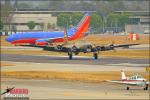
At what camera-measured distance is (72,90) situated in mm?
64062

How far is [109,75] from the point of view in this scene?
78250 millimetres

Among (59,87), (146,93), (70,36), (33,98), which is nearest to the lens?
(33,98)

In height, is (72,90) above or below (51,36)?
below

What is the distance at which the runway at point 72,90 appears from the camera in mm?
59000

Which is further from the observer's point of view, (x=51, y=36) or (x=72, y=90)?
(x=51, y=36)

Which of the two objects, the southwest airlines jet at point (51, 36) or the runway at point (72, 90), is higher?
the southwest airlines jet at point (51, 36)

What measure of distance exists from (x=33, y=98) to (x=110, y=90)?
9.56 m

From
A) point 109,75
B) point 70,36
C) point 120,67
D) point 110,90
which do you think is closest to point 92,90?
point 110,90

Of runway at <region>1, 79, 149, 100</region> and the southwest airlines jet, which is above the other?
the southwest airlines jet

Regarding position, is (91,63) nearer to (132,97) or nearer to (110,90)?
(110,90)

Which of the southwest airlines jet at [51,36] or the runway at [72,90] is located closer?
the runway at [72,90]

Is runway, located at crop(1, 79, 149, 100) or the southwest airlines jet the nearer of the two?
runway, located at crop(1, 79, 149, 100)

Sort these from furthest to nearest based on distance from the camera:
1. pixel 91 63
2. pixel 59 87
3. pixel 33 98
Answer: pixel 91 63, pixel 59 87, pixel 33 98

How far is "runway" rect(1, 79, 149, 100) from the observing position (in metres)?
59.0
